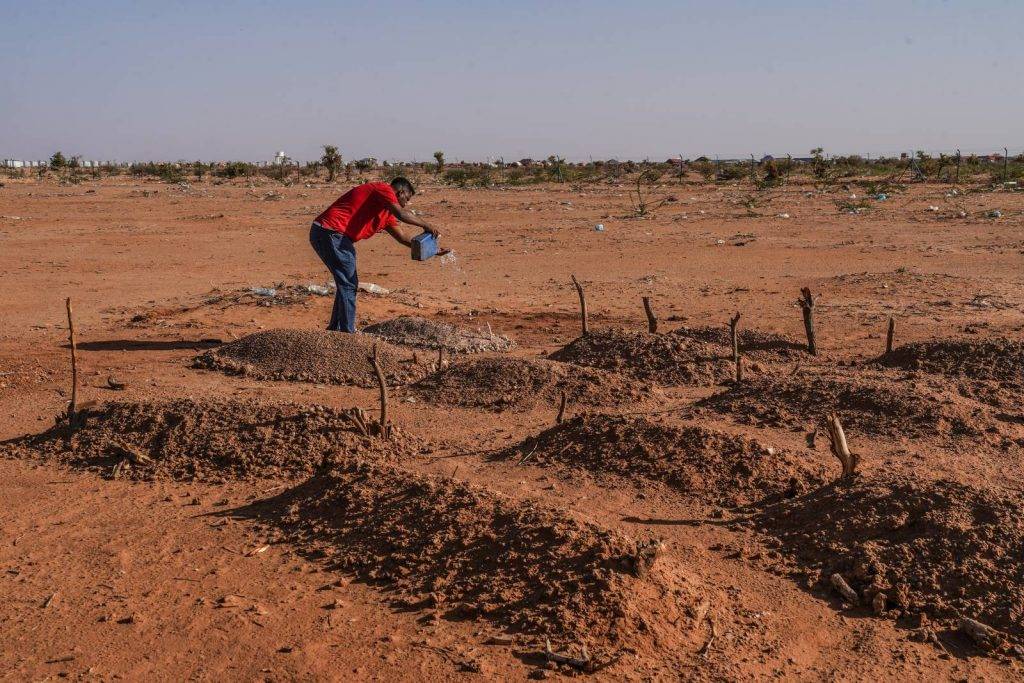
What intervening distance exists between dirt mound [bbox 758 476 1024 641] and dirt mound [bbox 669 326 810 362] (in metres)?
3.15

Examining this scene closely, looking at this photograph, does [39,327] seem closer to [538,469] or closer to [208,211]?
[538,469]

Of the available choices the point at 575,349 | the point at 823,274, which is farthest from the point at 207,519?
the point at 823,274

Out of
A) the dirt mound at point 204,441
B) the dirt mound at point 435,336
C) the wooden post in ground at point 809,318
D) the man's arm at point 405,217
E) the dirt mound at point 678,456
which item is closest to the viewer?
the dirt mound at point 678,456

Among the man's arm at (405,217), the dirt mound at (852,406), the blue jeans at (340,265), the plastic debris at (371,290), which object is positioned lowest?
the dirt mound at (852,406)

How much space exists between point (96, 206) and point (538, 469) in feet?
65.8

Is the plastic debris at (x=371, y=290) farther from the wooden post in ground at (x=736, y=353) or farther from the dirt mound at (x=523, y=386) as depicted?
the wooden post in ground at (x=736, y=353)

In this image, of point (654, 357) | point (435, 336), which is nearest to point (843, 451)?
point (654, 357)

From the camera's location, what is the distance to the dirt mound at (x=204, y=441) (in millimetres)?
4918

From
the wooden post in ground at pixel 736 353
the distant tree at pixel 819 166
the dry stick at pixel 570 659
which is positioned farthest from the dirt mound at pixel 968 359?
the distant tree at pixel 819 166

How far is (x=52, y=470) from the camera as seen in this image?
5.02 metres

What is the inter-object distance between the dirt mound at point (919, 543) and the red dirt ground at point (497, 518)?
0.03 ft

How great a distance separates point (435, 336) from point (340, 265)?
0.89 meters

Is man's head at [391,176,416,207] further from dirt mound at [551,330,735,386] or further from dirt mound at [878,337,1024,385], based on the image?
dirt mound at [878,337,1024,385]

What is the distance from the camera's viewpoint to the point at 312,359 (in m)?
6.99
